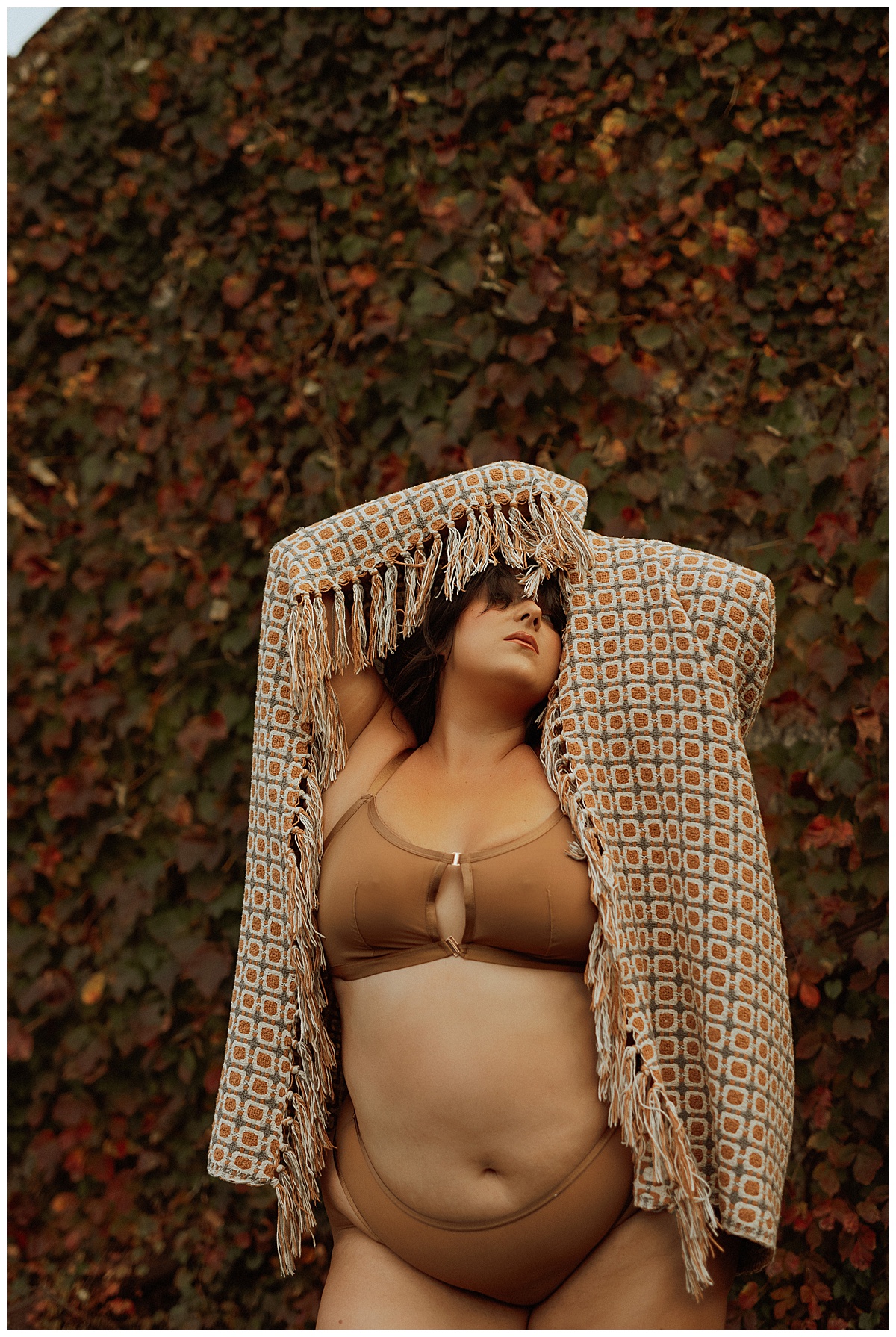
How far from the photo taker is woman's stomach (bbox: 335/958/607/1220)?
128 centimetres

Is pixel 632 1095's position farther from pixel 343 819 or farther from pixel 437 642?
pixel 437 642

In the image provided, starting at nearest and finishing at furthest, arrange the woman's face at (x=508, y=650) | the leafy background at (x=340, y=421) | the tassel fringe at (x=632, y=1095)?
the tassel fringe at (x=632, y=1095) < the woman's face at (x=508, y=650) < the leafy background at (x=340, y=421)

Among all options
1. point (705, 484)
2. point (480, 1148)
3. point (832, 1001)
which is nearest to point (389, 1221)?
point (480, 1148)

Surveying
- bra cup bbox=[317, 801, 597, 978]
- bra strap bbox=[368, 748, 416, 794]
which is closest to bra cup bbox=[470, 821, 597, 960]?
bra cup bbox=[317, 801, 597, 978]

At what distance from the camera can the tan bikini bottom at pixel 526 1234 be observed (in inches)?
50.8

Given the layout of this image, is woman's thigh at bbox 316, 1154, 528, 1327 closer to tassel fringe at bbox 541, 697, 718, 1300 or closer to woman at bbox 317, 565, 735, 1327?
woman at bbox 317, 565, 735, 1327

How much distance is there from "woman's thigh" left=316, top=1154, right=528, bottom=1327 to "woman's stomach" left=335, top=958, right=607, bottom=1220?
0.11 m

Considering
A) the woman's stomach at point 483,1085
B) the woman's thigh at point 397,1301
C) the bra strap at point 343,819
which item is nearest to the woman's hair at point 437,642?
the bra strap at point 343,819

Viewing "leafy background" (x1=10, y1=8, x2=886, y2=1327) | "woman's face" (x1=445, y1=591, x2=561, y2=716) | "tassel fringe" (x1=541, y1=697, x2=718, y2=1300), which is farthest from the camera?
"leafy background" (x1=10, y1=8, x2=886, y2=1327)

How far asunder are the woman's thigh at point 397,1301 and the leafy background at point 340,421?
1150 mm

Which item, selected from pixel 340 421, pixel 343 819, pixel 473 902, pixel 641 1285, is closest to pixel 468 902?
pixel 473 902

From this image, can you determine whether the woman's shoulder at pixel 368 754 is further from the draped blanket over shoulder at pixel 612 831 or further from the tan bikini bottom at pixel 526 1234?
the tan bikini bottom at pixel 526 1234

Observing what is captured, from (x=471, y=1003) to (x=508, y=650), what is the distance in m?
0.42

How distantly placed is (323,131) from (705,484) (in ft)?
4.17
